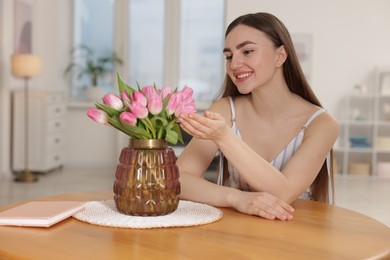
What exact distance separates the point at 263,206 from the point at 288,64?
736 millimetres

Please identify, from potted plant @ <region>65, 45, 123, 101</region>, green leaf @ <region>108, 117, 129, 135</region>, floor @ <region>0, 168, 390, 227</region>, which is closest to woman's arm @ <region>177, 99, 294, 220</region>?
green leaf @ <region>108, 117, 129, 135</region>

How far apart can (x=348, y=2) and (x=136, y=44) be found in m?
2.99

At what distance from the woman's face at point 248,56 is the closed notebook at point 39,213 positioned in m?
0.69

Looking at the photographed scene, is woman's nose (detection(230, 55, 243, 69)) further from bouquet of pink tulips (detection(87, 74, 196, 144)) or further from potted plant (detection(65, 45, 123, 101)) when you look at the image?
potted plant (detection(65, 45, 123, 101))

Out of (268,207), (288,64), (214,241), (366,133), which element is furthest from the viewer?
(366,133)

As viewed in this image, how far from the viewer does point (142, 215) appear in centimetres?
142

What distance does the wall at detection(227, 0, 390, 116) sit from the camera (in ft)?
25.0

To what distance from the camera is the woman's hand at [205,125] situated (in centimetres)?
138

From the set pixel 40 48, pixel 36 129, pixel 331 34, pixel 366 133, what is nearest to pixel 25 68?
pixel 36 129

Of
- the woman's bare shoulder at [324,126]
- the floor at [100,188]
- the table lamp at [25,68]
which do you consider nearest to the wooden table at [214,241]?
the woman's bare shoulder at [324,126]

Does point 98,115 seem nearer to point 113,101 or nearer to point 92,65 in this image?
point 113,101

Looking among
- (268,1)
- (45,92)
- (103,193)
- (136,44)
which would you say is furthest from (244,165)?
(136,44)

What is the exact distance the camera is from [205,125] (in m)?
1.42

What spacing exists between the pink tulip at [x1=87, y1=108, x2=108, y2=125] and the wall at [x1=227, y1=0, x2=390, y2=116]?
643 centimetres
